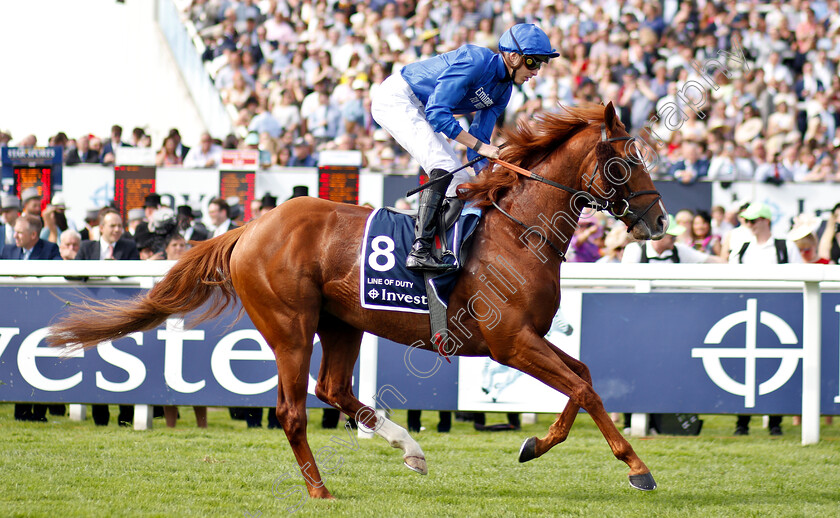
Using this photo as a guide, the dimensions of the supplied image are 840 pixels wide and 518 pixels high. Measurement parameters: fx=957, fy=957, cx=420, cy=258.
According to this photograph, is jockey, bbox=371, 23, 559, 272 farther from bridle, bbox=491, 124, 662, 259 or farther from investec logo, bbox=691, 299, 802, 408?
investec logo, bbox=691, 299, 802, 408

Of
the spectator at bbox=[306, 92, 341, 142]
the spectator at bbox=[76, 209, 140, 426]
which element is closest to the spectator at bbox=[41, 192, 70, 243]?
the spectator at bbox=[76, 209, 140, 426]

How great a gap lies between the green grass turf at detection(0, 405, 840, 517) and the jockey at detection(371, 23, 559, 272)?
1223 mm

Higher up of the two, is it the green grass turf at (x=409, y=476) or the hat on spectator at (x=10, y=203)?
the hat on spectator at (x=10, y=203)

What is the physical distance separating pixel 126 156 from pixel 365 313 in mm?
5747

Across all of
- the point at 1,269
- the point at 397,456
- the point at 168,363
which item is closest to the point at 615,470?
the point at 397,456

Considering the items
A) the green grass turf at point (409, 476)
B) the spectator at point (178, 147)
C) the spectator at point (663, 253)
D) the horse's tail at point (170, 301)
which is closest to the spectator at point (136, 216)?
the green grass turf at point (409, 476)

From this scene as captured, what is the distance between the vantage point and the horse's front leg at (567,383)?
4.37 metres

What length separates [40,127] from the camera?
15906 mm

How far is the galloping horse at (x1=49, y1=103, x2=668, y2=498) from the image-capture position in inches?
180

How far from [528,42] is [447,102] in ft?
1.61

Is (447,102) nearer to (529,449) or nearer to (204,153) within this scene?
(529,449)

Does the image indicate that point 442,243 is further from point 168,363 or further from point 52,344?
point 168,363

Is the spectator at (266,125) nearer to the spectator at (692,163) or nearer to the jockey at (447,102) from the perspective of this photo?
the spectator at (692,163)

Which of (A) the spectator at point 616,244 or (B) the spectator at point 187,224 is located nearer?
(A) the spectator at point 616,244
